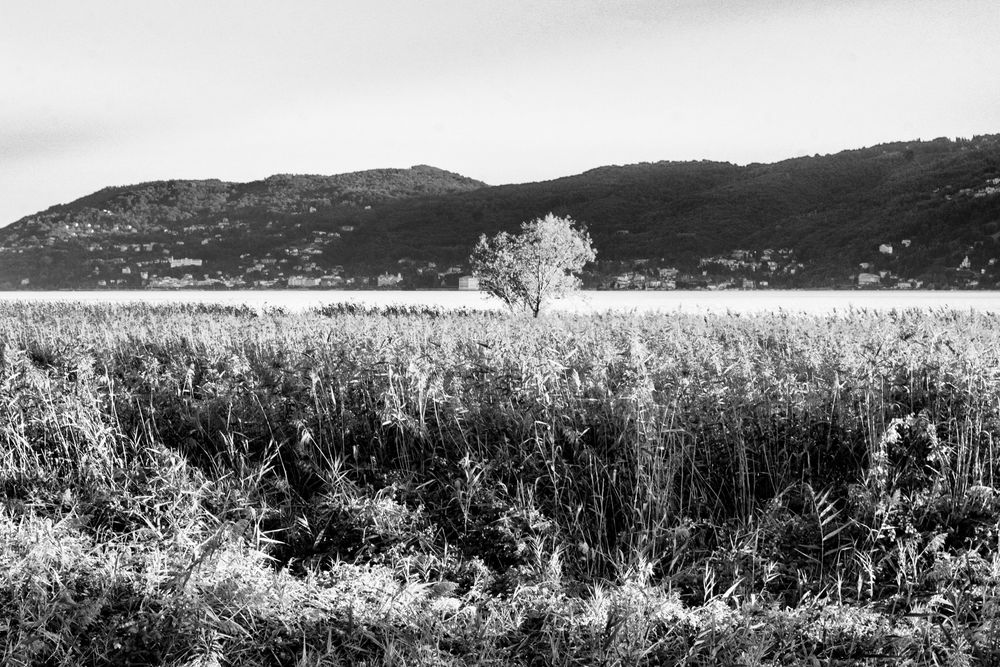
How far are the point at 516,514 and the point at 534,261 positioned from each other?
1466 inches

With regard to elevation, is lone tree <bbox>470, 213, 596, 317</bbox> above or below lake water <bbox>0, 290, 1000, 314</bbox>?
above

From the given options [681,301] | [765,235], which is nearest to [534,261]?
[681,301]

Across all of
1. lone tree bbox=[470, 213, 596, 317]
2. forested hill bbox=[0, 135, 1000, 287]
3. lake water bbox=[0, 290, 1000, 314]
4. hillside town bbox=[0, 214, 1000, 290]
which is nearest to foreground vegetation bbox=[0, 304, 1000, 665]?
lake water bbox=[0, 290, 1000, 314]

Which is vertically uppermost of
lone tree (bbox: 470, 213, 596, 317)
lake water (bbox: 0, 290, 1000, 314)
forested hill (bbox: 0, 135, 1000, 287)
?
forested hill (bbox: 0, 135, 1000, 287)

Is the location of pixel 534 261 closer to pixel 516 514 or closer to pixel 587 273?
pixel 516 514

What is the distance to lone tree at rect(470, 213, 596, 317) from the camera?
41719 millimetres

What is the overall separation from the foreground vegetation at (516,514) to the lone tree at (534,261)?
110 ft

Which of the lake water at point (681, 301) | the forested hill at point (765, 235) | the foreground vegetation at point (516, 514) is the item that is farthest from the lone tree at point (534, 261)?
the forested hill at point (765, 235)

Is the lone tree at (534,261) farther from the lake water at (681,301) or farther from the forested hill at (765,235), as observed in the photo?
the forested hill at (765,235)

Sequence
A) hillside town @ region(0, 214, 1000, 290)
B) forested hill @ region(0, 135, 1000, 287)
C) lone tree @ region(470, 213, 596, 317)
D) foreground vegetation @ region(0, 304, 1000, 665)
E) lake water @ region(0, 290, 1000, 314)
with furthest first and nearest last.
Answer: forested hill @ region(0, 135, 1000, 287) → hillside town @ region(0, 214, 1000, 290) → lone tree @ region(470, 213, 596, 317) → lake water @ region(0, 290, 1000, 314) → foreground vegetation @ region(0, 304, 1000, 665)

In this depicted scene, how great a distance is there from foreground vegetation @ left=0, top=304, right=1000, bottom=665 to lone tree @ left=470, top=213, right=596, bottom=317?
33.4m

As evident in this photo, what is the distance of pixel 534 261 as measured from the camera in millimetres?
41938

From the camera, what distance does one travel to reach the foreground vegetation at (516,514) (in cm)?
393

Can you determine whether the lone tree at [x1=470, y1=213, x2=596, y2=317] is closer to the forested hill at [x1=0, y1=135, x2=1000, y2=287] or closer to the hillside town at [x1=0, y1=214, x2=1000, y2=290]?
the hillside town at [x1=0, y1=214, x2=1000, y2=290]
